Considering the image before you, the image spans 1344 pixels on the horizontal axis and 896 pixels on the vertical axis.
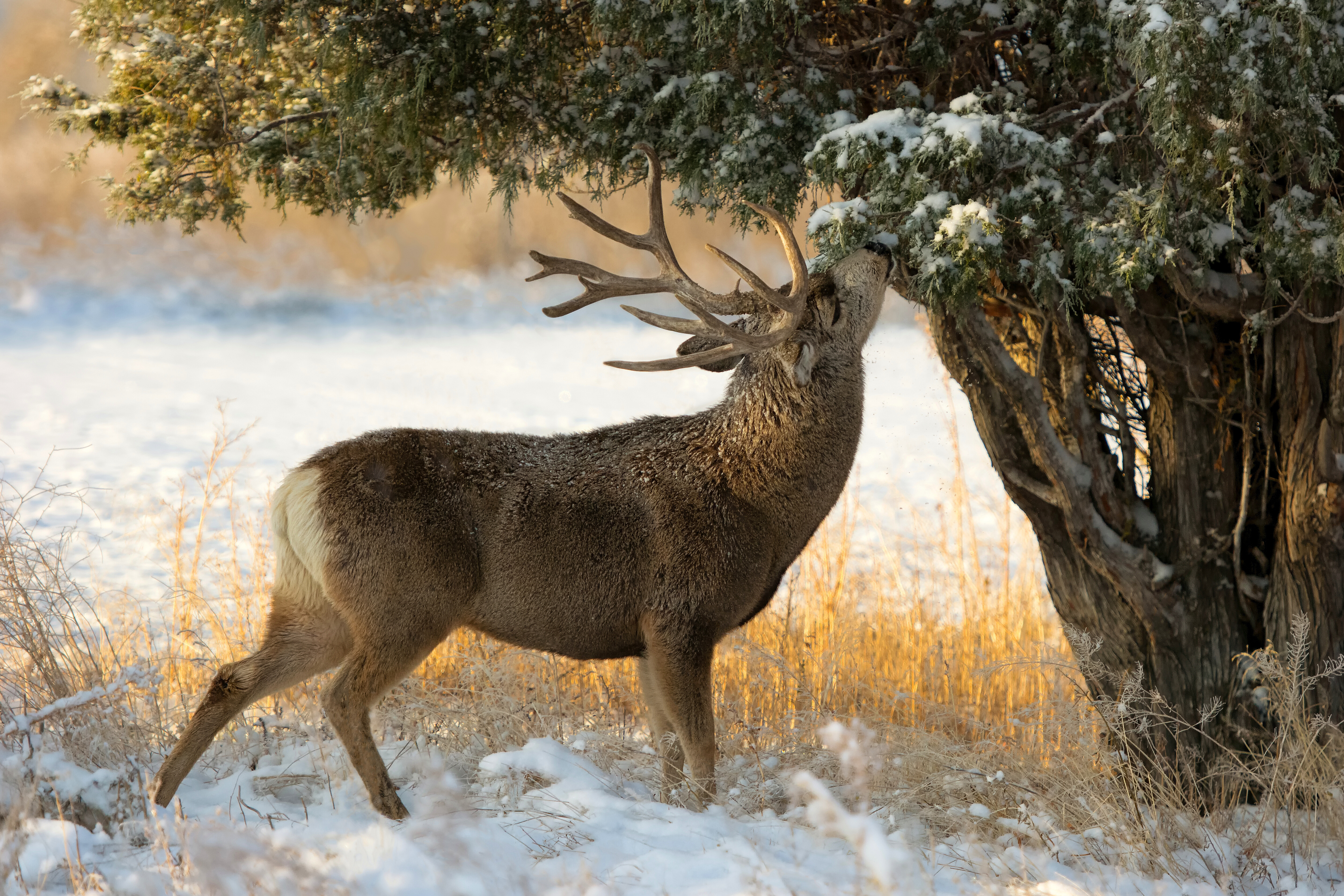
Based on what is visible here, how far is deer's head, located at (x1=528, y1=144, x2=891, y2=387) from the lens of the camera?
4984 mm

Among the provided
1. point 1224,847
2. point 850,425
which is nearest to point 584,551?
point 850,425

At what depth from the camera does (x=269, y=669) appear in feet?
15.0

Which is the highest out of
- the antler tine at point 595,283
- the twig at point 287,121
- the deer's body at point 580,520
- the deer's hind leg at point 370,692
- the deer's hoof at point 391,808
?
the twig at point 287,121

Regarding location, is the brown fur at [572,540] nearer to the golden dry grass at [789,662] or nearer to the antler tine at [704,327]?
the antler tine at [704,327]

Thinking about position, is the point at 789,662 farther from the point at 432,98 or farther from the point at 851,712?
the point at 432,98

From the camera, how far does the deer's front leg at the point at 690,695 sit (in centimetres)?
467

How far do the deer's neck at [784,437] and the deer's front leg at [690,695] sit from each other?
0.73 metres

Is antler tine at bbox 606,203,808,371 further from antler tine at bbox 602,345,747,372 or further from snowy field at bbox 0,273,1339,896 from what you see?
snowy field at bbox 0,273,1339,896

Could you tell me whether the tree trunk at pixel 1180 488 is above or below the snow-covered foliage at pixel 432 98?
below

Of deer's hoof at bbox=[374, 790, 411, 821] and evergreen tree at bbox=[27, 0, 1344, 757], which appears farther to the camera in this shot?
deer's hoof at bbox=[374, 790, 411, 821]

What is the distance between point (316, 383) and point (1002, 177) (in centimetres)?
1790

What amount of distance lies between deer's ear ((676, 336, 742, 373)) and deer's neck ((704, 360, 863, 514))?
4.9 inches

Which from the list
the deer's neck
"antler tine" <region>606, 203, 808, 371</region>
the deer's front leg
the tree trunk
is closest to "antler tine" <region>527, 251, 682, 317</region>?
"antler tine" <region>606, 203, 808, 371</region>

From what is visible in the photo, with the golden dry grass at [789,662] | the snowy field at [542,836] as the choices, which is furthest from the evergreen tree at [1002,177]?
the snowy field at [542,836]
